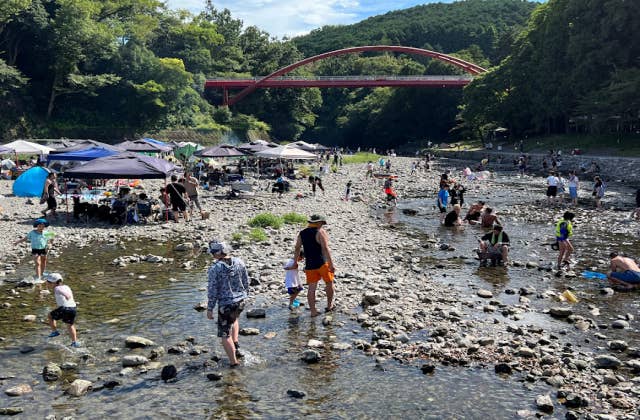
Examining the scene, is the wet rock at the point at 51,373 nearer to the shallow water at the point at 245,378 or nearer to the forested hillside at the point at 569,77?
the shallow water at the point at 245,378

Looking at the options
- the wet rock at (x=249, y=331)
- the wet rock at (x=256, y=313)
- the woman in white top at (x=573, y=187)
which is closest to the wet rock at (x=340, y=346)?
the wet rock at (x=249, y=331)

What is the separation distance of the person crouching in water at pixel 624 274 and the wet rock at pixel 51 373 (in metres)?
12.3

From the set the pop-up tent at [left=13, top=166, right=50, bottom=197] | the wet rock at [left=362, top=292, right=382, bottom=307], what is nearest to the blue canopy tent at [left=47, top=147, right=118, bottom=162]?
the pop-up tent at [left=13, top=166, right=50, bottom=197]

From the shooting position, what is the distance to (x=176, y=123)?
7188cm

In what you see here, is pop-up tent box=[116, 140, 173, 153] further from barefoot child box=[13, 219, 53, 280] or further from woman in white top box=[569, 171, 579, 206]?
woman in white top box=[569, 171, 579, 206]

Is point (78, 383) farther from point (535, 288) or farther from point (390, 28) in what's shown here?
point (390, 28)

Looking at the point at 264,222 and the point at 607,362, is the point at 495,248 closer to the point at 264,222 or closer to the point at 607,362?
the point at 607,362

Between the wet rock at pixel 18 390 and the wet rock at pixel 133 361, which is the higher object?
the wet rock at pixel 133 361

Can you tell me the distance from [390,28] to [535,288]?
18178 centimetres

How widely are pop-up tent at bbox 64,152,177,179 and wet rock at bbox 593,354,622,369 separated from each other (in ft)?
50.3

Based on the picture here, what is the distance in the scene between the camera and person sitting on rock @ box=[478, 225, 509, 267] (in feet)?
51.2

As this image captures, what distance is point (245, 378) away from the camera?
8352 millimetres

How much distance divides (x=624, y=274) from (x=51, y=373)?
1251 cm

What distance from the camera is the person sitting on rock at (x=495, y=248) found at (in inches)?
615
